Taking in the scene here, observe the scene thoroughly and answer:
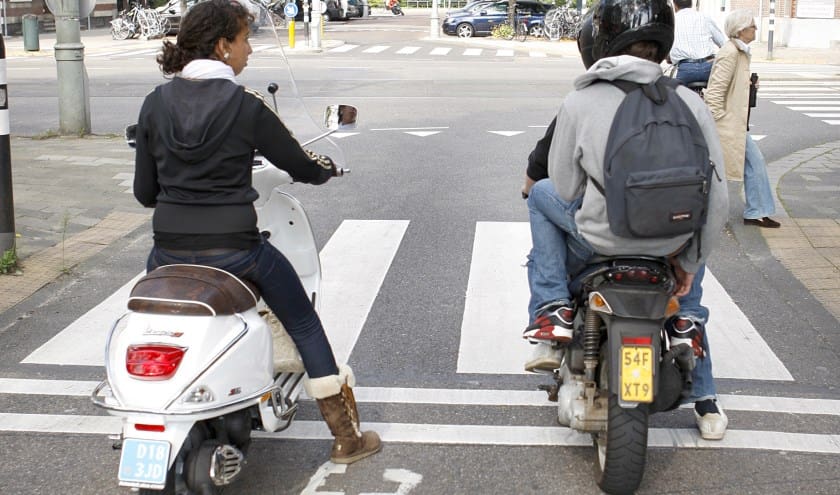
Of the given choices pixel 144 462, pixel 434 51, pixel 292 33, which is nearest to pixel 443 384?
pixel 144 462

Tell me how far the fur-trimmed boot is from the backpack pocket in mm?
1253

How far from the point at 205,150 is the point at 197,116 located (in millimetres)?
116

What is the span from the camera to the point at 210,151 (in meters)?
3.60

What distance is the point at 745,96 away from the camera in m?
7.87

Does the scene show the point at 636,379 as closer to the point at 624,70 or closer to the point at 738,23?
the point at 624,70

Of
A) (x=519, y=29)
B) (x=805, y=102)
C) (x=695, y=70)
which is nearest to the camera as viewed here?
(x=695, y=70)

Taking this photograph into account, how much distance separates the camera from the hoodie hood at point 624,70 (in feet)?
12.4

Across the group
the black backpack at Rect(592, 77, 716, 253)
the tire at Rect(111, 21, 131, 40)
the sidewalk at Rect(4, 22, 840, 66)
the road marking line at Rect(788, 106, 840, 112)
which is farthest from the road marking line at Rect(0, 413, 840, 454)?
the tire at Rect(111, 21, 131, 40)

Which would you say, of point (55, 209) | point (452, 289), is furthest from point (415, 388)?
point (55, 209)

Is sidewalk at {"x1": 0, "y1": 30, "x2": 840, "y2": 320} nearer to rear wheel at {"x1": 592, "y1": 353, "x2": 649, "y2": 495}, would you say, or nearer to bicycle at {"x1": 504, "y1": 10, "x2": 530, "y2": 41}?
rear wheel at {"x1": 592, "y1": 353, "x2": 649, "y2": 495}

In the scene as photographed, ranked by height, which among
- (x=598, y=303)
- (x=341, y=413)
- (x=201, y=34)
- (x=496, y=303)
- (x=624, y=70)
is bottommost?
(x=496, y=303)

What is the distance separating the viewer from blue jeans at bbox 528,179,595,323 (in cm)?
412

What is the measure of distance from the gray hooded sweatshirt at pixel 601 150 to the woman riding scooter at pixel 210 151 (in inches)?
36.7

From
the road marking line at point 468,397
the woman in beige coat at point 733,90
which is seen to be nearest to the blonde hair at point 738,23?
the woman in beige coat at point 733,90
